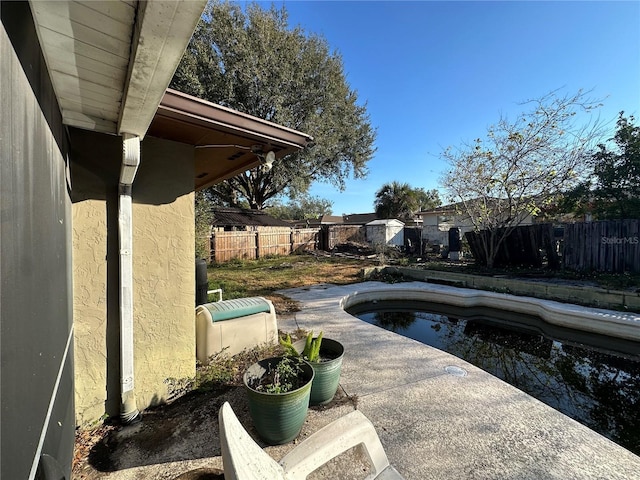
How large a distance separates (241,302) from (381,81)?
11.6 metres

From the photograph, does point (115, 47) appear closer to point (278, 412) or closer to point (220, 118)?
point (220, 118)

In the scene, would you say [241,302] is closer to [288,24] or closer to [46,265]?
[46,265]

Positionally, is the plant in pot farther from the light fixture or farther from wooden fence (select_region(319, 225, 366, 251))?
wooden fence (select_region(319, 225, 366, 251))

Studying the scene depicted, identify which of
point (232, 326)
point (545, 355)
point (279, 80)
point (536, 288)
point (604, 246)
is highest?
point (279, 80)

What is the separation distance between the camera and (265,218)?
17516mm

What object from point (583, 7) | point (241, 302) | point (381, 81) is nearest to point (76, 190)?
point (241, 302)

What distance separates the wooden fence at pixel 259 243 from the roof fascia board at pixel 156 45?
42.5 ft

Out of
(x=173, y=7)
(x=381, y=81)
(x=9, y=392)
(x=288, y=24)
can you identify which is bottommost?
(x=9, y=392)

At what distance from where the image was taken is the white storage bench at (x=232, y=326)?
316cm

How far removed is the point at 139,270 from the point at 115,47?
75.5 inches

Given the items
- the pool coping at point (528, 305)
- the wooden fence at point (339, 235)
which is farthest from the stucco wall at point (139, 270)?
the wooden fence at point (339, 235)

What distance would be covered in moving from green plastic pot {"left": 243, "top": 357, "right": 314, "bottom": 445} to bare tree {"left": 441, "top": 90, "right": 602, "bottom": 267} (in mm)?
10294

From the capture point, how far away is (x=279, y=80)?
12.8 metres

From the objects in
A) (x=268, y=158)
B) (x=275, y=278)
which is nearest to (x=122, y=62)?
(x=268, y=158)
